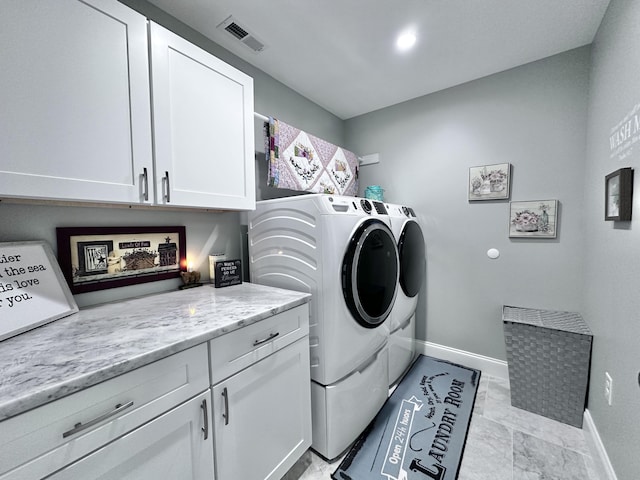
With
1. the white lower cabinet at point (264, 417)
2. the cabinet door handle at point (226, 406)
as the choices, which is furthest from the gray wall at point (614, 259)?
the cabinet door handle at point (226, 406)

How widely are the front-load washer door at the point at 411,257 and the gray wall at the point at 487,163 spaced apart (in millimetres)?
232

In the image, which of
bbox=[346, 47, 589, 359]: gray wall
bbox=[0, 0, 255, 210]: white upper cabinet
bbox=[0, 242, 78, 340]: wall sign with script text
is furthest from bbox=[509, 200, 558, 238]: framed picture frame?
bbox=[0, 242, 78, 340]: wall sign with script text

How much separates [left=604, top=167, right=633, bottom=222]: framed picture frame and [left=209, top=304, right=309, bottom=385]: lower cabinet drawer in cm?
151

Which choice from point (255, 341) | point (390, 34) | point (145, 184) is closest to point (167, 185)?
point (145, 184)

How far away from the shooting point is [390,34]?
1665 mm

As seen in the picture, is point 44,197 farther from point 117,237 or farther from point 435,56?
point 435,56

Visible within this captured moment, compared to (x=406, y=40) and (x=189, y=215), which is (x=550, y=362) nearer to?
(x=406, y=40)

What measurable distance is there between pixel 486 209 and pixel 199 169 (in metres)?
2.26

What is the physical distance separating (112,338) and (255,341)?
19.1 inches

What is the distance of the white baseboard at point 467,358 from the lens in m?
2.21

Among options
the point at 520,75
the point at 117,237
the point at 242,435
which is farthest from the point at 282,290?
the point at 520,75

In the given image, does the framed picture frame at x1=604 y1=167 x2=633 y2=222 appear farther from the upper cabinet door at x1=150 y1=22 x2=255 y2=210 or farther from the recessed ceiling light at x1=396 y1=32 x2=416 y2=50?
the upper cabinet door at x1=150 y1=22 x2=255 y2=210

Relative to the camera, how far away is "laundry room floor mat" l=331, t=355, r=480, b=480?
1.39 metres

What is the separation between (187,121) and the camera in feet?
4.10
